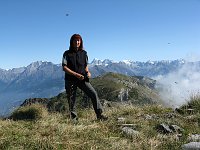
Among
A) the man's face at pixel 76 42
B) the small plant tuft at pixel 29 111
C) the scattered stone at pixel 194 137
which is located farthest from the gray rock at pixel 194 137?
the small plant tuft at pixel 29 111

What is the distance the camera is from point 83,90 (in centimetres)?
1177

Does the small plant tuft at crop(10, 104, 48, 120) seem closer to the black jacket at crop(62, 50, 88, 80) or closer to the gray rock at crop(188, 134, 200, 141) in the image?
the black jacket at crop(62, 50, 88, 80)

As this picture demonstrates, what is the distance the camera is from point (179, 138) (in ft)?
28.3

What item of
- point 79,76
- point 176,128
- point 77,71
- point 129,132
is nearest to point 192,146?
point 129,132

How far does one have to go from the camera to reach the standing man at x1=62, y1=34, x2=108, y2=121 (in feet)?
38.5

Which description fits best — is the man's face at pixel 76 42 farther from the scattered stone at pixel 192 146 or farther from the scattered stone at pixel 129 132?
the scattered stone at pixel 192 146

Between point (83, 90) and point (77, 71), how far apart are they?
62 cm

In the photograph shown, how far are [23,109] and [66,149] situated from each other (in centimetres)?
867

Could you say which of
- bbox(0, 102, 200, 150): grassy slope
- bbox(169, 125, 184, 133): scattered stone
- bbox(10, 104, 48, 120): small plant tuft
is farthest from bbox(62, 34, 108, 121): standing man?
bbox(10, 104, 48, 120): small plant tuft

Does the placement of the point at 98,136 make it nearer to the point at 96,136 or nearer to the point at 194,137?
the point at 96,136

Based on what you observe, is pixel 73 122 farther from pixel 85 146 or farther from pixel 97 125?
pixel 85 146

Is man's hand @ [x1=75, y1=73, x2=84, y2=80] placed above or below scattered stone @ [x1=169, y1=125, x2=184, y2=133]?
above

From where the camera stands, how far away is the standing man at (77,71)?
1175cm

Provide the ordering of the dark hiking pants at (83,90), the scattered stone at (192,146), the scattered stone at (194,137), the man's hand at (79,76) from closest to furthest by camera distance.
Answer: the scattered stone at (192,146) → the scattered stone at (194,137) → the man's hand at (79,76) → the dark hiking pants at (83,90)
